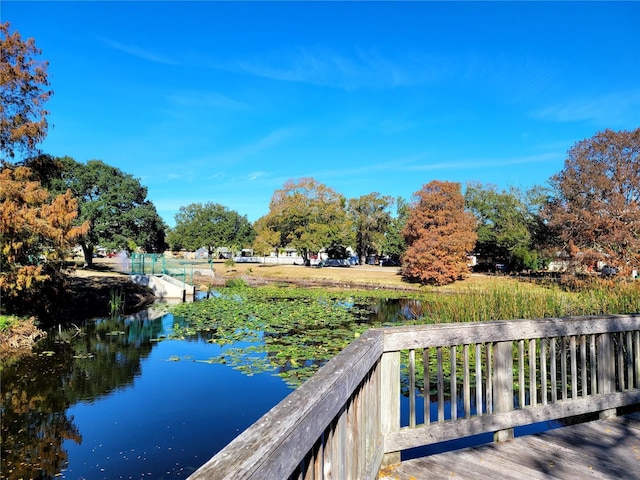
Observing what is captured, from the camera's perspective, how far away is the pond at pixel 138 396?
5.43 metres

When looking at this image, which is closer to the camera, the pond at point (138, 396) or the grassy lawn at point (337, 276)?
the pond at point (138, 396)

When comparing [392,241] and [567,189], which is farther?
[392,241]

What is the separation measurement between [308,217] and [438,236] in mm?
15890

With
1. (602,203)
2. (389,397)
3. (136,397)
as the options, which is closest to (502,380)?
(389,397)

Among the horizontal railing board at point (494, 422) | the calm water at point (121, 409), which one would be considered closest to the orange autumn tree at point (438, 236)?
the calm water at point (121, 409)

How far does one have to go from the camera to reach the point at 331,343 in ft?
36.8

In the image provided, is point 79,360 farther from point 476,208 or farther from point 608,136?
point 476,208

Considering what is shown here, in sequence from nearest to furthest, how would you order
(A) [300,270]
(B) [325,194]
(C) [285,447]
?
(C) [285,447] → (A) [300,270] → (B) [325,194]

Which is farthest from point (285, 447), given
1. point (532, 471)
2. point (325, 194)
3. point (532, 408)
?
point (325, 194)

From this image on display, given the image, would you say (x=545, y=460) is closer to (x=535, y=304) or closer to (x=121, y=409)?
(x=535, y=304)

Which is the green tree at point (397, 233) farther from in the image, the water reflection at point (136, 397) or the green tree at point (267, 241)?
the water reflection at point (136, 397)

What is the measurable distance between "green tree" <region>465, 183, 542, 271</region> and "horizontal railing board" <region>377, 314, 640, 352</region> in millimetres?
30325

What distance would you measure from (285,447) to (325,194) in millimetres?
43528

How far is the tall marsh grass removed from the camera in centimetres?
761
